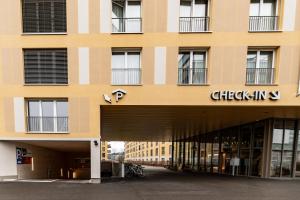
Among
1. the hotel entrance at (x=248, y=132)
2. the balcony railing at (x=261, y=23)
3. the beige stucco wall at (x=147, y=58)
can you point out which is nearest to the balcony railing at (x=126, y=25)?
the beige stucco wall at (x=147, y=58)

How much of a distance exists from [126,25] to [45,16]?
13.0 feet

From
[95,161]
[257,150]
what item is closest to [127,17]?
[95,161]

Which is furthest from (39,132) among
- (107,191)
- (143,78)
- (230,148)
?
(230,148)

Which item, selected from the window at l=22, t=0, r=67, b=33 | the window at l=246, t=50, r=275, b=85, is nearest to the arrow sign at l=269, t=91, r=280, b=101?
the window at l=246, t=50, r=275, b=85

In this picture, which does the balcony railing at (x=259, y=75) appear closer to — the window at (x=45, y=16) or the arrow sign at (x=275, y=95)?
the arrow sign at (x=275, y=95)

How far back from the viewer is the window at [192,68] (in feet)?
30.8

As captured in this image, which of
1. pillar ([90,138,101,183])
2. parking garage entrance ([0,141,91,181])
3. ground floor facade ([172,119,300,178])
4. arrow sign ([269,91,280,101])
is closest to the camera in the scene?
arrow sign ([269,91,280,101])

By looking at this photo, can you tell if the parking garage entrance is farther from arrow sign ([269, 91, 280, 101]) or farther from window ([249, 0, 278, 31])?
window ([249, 0, 278, 31])

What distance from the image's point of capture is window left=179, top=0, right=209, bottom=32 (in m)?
9.34

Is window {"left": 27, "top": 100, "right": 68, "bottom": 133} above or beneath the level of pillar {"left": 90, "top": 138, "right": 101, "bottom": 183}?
above

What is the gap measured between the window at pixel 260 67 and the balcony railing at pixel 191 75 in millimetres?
2144

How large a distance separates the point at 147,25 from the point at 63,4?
4219mm

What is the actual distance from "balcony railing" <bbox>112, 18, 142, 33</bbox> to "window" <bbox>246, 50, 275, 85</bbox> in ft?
18.0

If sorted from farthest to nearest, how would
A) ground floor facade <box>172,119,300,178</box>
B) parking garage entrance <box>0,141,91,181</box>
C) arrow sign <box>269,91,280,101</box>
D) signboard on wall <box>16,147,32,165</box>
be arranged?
ground floor facade <box>172,119,300,178</box> < signboard on wall <box>16,147,32,165</box> < parking garage entrance <box>0,141,91,181</box> < arrow sign <box>269,91,280,101</box>
